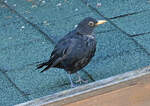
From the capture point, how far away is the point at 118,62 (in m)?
5.75

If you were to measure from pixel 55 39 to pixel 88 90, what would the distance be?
9.14 feet

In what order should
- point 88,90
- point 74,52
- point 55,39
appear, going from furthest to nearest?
point 55,39
point 74,52
point 88,90

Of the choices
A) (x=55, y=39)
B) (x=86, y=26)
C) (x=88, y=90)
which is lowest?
(x=55, y=39)

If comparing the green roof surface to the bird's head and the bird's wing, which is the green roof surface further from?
the bird's head

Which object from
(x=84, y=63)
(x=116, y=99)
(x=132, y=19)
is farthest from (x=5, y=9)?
(x=116, y=99)

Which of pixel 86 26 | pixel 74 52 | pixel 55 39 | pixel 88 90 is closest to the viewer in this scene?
pixel 88 90

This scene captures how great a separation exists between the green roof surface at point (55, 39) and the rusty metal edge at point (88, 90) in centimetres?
148

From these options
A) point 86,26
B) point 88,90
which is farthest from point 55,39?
point 88,90

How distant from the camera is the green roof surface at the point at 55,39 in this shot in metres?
5.42

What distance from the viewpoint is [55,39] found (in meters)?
6.38

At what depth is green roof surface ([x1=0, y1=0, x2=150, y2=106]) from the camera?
5422 mm

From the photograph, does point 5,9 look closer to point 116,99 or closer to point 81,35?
point 81,35

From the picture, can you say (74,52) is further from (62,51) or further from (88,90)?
(88,90)

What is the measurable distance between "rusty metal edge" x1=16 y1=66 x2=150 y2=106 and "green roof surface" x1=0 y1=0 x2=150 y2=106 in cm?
148
